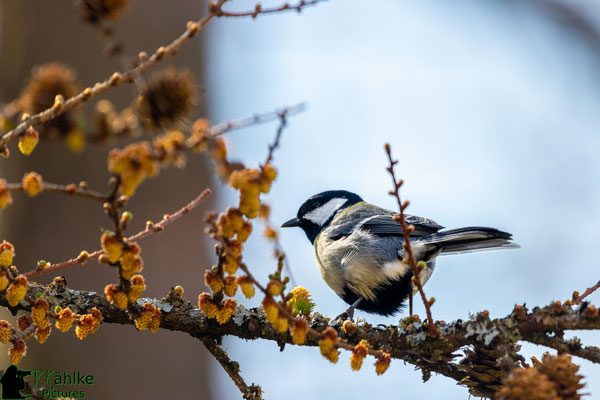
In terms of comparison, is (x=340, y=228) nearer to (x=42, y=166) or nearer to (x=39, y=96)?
(x=42, y=166)

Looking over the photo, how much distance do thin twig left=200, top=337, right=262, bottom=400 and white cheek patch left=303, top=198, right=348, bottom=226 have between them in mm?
1769

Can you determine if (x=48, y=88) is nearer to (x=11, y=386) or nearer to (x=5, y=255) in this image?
(x=5, y=255)

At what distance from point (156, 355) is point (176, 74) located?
272 cm

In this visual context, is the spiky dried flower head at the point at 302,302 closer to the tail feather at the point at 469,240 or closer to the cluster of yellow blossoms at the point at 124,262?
the cluster of yellow blossoms at the point at 124,262

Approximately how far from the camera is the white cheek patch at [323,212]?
350 centimetres

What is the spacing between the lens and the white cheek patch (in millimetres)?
3501

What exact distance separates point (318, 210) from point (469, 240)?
1195mm

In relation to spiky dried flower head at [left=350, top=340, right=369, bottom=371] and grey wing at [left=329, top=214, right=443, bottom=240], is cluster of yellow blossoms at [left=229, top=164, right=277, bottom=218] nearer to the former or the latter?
spiky dried flower head at [left=350, top=340, right=369, bottom=371]

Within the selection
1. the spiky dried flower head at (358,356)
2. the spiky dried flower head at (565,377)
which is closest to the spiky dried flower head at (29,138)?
the spiky dried flower head at (358,356)

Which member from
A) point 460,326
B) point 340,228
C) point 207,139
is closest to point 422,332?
point 460,326

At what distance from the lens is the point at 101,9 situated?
3.10 ft

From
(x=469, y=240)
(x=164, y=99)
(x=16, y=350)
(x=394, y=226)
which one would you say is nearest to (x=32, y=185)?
(x=164, y=99)

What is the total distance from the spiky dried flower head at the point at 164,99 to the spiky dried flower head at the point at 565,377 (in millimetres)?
897

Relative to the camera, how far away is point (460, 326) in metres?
1.65
